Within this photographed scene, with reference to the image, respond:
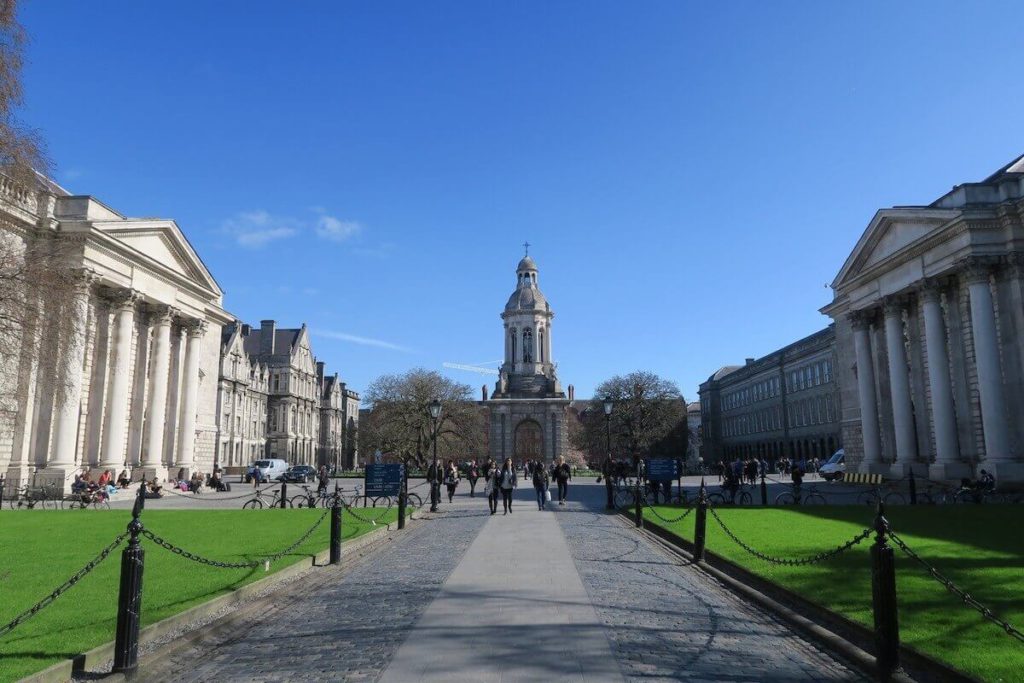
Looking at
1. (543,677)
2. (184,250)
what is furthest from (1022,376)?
(184,250)

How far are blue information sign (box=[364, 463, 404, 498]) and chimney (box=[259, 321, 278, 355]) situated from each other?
230ft

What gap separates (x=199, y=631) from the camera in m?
7.76

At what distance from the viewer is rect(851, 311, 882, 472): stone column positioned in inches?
1606

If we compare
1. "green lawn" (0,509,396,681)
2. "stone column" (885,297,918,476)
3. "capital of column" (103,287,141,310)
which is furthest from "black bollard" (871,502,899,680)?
"capital of column" (103,287,141,310)

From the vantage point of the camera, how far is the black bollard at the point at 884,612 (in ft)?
21.1

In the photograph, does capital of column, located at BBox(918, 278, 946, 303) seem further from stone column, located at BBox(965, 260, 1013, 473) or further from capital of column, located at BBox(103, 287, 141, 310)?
capital of column, located at BBox(103, 287, 141, 310)

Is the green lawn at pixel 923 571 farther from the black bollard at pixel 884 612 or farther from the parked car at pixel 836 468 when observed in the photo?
the parked car at pixel 836 468

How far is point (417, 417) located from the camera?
235ft

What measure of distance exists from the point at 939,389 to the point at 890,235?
333 inches

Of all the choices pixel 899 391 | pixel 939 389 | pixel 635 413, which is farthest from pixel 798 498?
pixel 635 413

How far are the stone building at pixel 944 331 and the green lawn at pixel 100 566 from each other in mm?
25916

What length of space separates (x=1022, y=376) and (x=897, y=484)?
25.7ft

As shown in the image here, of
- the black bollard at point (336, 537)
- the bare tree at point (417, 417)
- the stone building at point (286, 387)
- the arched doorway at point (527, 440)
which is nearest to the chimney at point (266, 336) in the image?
the stone building at point (286, 387)

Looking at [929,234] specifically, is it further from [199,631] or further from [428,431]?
[428,431]
